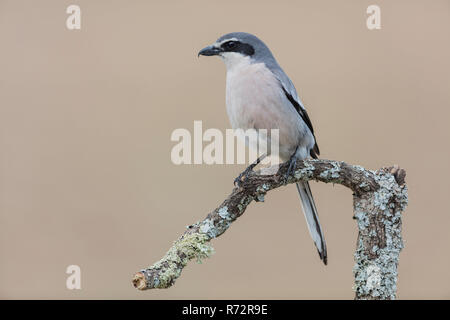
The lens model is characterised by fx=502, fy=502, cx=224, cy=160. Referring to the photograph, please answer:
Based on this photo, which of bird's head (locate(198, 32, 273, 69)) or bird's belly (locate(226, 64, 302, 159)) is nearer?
bird's belly (locate(226, 64, 302, 159))

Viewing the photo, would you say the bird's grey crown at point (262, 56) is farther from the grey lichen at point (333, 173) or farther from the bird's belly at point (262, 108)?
the grey lichen at point (333, 173)

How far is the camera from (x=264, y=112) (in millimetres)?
3008

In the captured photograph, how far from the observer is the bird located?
3.01 m

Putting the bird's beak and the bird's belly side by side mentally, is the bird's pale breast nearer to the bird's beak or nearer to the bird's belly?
the bird's belly

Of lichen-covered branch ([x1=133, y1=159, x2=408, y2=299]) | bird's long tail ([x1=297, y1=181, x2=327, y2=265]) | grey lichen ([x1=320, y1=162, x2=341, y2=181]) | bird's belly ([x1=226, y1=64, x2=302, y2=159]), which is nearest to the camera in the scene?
lichen-covered branch ([x1=133, y1=159, x2=408, y2=299])

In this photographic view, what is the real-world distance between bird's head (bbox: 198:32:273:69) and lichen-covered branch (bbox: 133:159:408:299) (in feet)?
3.22

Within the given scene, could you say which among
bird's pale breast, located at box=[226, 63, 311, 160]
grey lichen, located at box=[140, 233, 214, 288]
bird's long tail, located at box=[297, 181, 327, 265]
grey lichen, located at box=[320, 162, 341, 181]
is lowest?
grey lichen, located at box=[140, 233, 214, 288]

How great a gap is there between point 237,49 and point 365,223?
4.76ft

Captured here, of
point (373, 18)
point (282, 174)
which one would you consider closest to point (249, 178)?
point (282, 174)

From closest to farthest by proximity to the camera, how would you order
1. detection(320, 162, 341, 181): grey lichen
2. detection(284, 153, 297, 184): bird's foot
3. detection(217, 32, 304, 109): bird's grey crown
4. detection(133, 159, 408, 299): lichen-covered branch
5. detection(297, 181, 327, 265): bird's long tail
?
detection(133, 159, 408, 299): lichen-covered branch
detection(320, 162, 341, 181): grey lichen
detection(284, 153, 297, 184): bird's foot
detection(297, 181, 327, 265): bird's long tail
detection(217, 32, 304, 109): bird's grey crown

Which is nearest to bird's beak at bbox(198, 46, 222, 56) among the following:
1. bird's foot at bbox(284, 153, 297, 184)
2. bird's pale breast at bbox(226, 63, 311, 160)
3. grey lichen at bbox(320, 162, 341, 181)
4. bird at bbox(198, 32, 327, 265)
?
bird at bbox(198, 32, 327, 265)

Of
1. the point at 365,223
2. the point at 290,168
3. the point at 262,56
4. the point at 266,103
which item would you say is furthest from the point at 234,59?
the point at 365,223

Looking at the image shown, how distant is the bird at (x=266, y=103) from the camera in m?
3.01

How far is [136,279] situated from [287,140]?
4.73 ft
